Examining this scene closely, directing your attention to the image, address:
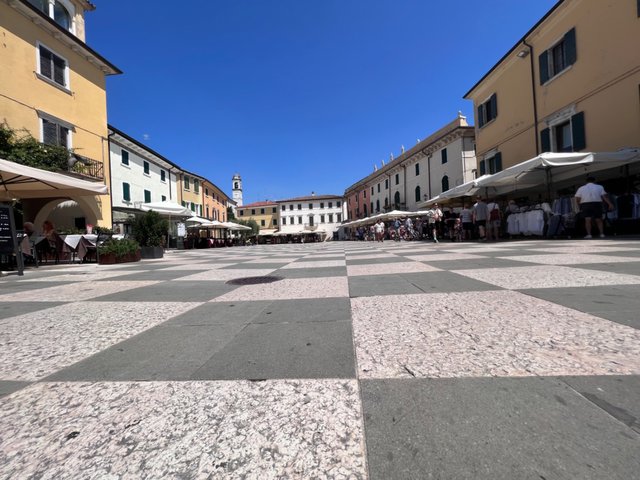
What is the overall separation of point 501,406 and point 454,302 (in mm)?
1655

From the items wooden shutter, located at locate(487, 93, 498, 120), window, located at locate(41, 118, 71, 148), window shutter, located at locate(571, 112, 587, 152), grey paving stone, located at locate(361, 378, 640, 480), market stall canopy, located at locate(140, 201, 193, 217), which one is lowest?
grey paving stone, located at locate(361, 378, 640, 480)

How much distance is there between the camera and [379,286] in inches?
152

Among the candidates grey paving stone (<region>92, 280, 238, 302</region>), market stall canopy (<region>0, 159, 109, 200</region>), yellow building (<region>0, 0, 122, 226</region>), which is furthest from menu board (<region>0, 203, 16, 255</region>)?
yellow building (<region>0, 0, 122, 226</region>)

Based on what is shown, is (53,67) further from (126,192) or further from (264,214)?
(264,214)

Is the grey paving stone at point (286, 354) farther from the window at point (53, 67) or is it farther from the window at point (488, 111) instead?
the window at point (488, 111)

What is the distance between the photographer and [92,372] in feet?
5.72

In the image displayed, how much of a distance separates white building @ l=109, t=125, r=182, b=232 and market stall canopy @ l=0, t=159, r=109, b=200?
7.77 meters

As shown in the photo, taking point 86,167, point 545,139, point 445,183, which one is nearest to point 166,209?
point 86,167

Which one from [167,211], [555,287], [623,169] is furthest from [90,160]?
[623,169]

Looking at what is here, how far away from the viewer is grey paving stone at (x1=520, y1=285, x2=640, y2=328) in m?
2.19

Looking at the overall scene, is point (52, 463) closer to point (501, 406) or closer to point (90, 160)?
point (501, 406)

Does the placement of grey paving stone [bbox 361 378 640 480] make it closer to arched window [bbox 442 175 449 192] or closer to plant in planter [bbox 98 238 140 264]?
plant in planter [bbox 98 238 140 264]

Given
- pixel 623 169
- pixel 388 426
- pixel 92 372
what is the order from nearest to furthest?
pixel 388 426 < pixel 92 372 < pixel 623 169

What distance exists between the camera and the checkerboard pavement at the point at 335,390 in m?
1.01
